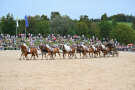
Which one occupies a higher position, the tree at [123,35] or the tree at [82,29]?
the tree at [82,29]

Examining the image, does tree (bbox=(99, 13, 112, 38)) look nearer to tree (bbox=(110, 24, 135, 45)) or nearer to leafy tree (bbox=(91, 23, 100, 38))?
leafy tree (bbox=(91, 23, 100, 38))

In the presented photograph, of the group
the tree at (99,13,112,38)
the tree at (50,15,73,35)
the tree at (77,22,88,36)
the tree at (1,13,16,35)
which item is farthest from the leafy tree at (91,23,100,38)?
the tree at (1,13,16,35)

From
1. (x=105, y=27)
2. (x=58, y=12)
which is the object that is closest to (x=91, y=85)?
(x=105, y=27)

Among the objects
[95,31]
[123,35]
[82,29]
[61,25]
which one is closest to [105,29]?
[95,31]

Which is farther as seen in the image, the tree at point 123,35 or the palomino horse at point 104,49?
the tree at point 123,35

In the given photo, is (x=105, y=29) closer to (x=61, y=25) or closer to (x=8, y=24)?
(x=61, y=25)

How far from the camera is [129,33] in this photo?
89562mm

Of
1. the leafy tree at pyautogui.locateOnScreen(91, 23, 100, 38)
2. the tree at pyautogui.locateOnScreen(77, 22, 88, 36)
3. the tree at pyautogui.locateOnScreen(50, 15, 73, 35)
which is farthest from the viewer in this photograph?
the leafy tree at pyautogui.locateOnScreen(91, 23, 100, 38)

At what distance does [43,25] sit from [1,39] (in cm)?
4683

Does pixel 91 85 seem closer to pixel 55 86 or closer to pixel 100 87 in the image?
pixel 100 87

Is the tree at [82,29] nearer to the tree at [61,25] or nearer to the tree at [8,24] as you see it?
the tree at [61,25]

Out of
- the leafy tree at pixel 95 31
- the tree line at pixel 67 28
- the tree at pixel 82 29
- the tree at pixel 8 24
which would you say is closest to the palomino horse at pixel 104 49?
the tree line at pixel 67 28

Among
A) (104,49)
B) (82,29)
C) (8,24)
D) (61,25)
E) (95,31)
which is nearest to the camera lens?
(104,49)

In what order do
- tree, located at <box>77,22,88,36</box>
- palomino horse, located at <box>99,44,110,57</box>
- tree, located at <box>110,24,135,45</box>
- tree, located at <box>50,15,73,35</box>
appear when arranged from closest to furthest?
palomino horse, located at <box>99,44,110,57</box> → tree, located at <box>50,15,73,35</box> → tree, located at <box>110,24,135,45</box> → tree, located at <box>77,22,88,36</box>
